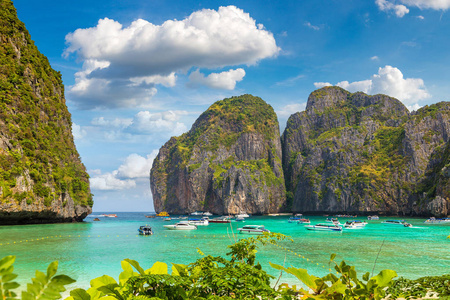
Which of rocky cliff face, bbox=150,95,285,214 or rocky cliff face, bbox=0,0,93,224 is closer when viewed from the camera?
rocky cliff face, bbox=0,0,93,224

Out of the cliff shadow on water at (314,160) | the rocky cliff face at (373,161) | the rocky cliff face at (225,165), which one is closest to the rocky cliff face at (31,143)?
the rocky cliff face at (225,165)

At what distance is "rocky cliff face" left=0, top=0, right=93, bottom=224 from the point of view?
3944 cm

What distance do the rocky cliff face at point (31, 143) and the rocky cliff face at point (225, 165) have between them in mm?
64890

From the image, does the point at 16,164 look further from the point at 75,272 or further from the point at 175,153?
the point at 175,153

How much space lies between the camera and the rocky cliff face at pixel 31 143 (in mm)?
39438

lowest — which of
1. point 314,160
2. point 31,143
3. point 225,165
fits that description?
point 31,143

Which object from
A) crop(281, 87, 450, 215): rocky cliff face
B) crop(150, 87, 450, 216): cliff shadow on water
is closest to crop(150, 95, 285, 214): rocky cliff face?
crop(150, 87, 450, 216): cliff shadow on water

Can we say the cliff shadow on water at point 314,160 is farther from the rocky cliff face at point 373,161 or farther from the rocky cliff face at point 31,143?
the rocky cliff face at point 31,143

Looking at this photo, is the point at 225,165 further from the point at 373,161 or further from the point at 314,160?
the point at 373,161

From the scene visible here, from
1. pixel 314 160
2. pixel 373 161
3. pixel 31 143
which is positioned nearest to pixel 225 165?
pixel 314 160

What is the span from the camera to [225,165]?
432ft

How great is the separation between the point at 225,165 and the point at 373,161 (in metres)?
59.3

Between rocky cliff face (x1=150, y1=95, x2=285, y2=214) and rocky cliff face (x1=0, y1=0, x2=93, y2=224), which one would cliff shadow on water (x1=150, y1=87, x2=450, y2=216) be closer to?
rocky cliff face (x1=150, y1=95, x2=285, y2=214)

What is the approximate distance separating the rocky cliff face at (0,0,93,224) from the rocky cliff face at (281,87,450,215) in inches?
3285
